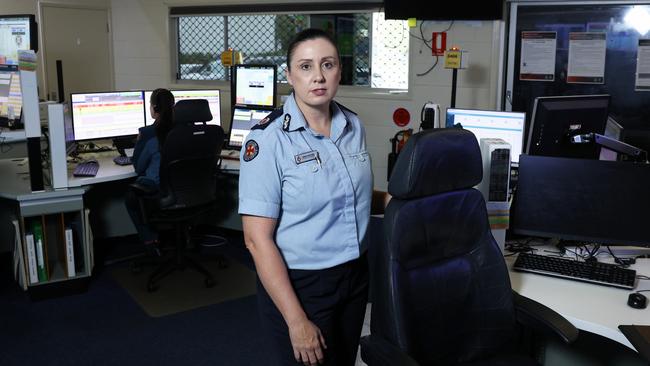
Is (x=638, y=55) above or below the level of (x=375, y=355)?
above

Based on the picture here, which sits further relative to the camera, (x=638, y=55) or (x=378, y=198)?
(x=638, y=55)

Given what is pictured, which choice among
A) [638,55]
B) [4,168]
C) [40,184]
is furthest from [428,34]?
[4,168]

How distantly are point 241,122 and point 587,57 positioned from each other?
2.50 m

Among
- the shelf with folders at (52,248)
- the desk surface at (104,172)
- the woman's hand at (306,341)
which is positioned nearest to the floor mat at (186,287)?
the shelf with folders at (52,248)

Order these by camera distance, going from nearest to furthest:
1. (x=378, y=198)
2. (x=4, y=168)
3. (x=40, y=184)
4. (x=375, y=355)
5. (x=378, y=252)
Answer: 1. (x=375, y=355)
2. (x=378, y=252)
3. (x=378, y=198)
4. (x=40, y=184)
5. (x=4, y=168)

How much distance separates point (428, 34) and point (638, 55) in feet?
4.67

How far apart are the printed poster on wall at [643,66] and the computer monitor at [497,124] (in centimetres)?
159

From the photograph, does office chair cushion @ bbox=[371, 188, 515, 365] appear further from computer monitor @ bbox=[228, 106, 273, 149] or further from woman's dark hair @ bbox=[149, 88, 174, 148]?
computer monitor @ bbox=[228, 106, 273, 149]

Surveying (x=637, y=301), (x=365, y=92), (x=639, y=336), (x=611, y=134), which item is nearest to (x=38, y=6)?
(x=365, y=92)

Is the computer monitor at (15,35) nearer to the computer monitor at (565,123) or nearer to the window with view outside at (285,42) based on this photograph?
the window with view outside at (285,42)

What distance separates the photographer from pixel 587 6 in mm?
4418

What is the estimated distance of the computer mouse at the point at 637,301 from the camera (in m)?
2.03

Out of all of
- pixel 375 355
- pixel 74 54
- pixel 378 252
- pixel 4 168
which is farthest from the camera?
pixel 74 54

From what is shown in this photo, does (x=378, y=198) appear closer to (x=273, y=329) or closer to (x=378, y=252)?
(x=378, y=252)
